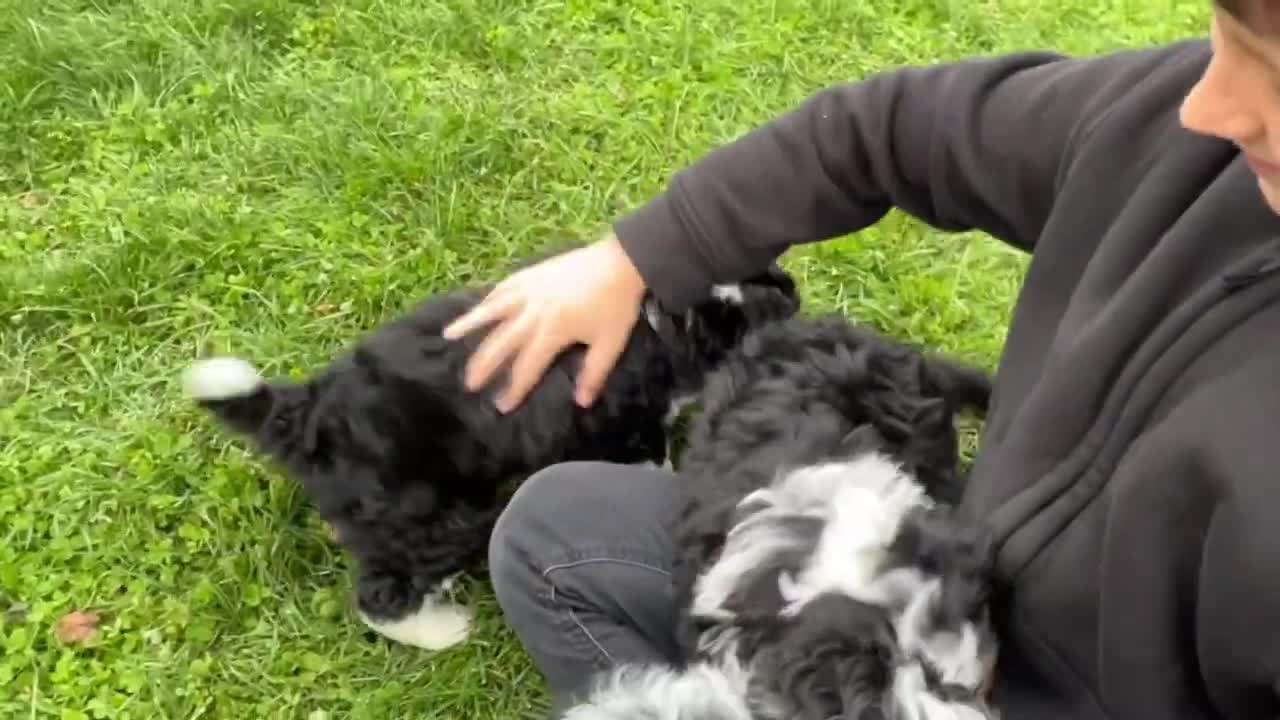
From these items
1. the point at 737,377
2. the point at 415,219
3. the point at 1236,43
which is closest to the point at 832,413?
the point at 737,377

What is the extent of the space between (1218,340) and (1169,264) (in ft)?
0.36

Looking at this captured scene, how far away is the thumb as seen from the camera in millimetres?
2000

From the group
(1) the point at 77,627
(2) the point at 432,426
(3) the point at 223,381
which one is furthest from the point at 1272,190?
(1) the point at 77,627

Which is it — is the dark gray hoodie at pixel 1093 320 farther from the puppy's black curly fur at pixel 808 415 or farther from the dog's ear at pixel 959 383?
the dog's ear at pixel 959 383

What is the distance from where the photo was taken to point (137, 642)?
7.43ft

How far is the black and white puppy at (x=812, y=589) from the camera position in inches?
51.1

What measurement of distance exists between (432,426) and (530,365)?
0.24 meters

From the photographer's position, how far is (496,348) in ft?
6.75

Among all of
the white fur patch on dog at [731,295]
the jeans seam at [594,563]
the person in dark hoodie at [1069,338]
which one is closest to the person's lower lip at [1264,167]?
the person in dark hoodie at [1069,338]

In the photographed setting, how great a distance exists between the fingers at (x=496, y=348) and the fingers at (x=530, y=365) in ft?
0.06

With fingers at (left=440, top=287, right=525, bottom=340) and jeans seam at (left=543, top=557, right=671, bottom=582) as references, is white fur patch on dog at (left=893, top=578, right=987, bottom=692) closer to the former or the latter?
jeans seam at (left=543, top=557, right=671, bottom=582)

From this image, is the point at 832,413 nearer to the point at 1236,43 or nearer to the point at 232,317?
the point at 1236,43

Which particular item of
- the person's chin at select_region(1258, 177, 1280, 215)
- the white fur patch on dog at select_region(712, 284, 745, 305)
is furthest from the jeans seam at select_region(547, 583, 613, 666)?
the person's chin at select_region(1258, 177, 1280, 215)

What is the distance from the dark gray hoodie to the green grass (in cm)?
105
